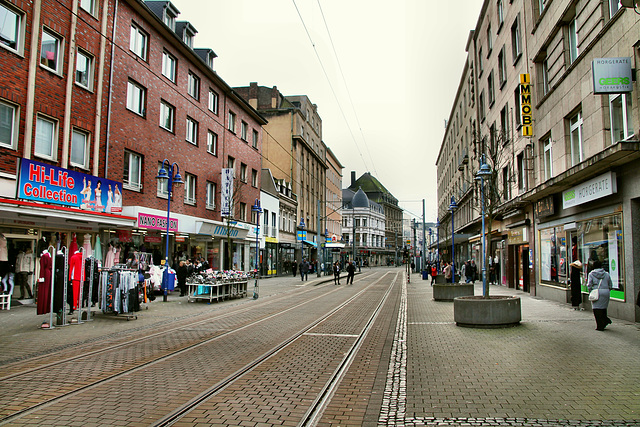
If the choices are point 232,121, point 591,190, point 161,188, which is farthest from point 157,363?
point 232,121

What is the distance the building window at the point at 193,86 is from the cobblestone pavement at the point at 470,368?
17.2 metres

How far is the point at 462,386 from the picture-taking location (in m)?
5.99

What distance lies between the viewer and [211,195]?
2925 centimetres

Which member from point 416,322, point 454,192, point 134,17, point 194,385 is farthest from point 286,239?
point 194,385

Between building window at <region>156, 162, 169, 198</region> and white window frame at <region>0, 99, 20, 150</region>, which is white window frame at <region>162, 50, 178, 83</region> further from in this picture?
white window frame at <region>0, 99, 20, 150</region>

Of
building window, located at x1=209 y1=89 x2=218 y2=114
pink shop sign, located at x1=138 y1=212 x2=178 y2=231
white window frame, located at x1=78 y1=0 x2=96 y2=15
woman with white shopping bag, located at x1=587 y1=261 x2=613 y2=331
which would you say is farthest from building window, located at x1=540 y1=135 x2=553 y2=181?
building window, located at x1=209 y1=89 x2=218 y2=114

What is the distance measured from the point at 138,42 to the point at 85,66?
4469 millimetres

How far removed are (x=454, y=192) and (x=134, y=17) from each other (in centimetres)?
3633

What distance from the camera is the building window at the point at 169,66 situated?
24.1 meters

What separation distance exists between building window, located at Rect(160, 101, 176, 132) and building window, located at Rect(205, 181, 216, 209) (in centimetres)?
525

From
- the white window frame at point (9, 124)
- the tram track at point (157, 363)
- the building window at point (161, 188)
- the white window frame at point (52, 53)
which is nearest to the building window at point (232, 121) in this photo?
the building window at point (161, 188)

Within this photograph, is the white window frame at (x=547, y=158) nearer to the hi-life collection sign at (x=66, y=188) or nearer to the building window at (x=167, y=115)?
the hi-life collection sign at (x=66, y=188)

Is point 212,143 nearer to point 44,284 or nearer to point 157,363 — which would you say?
point 44,284

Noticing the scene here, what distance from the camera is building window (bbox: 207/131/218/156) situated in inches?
1149
